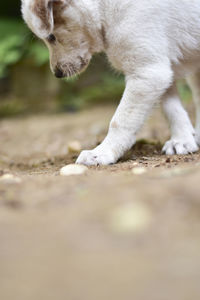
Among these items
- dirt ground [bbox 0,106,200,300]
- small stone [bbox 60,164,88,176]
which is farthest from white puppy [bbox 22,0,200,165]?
dirt ground [bbox 0,106,200,300]

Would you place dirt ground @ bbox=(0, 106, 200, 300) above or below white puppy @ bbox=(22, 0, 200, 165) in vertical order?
below

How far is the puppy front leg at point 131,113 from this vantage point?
12.5ft

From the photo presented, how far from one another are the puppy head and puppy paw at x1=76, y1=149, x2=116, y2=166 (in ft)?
2.86

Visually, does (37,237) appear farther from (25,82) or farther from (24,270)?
(25,82)

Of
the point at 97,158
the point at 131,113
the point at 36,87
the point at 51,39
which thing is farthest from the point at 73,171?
the point at 36,87

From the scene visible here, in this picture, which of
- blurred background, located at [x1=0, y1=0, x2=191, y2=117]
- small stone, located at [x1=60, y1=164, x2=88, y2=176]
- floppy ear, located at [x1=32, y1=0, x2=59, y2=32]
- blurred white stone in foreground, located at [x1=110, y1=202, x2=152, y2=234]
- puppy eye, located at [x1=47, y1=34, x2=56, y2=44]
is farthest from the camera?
blurred background, located at [x1=0, y1=0, x2=191, y2=117]

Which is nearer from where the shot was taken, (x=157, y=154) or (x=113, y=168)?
(x=113, y=168)

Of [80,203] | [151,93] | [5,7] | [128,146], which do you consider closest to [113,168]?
[128,146]

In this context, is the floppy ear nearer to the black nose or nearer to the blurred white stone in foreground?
the black nose

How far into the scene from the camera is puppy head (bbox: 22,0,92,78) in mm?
3623

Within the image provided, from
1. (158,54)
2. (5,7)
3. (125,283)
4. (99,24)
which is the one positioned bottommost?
(125,283)

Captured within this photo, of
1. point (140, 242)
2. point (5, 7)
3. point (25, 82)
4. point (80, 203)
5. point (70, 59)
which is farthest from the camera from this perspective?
point (5, 7)

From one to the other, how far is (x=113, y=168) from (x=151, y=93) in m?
0.80

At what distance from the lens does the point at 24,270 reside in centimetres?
168
